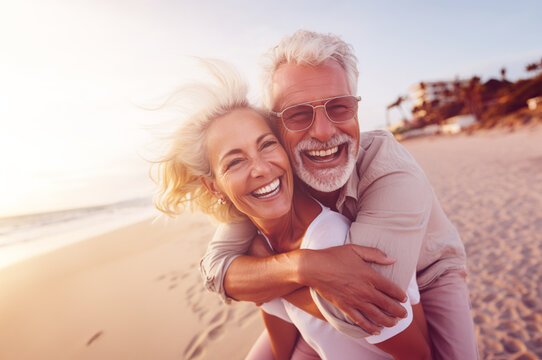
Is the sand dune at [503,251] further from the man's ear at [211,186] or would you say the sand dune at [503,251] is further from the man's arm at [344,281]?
the man's ear at [211,186]

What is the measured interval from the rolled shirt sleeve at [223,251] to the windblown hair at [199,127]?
0.12 m

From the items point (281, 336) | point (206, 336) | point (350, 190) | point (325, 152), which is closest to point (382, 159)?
point (350, 190)

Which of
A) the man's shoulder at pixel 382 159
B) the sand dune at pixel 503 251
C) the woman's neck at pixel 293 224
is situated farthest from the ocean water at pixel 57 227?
the sand dune at pixel 503 251

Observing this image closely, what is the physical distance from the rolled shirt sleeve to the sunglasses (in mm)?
885

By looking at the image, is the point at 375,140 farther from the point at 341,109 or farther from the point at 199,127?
the point at 199,127

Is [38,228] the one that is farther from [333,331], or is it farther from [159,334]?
[333,331]

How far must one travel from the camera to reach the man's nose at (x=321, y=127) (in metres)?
2.06

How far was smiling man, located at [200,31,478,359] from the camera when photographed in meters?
1.47

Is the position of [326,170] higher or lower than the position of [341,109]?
lower

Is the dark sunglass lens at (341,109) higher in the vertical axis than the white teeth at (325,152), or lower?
higher

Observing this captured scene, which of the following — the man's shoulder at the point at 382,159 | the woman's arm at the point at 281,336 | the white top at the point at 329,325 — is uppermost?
the man's shoulder at the point at 382,159

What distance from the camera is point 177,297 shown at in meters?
5.50

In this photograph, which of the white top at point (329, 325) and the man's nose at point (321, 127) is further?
the man's nose at point (321, 127)

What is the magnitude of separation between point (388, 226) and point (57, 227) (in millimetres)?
18441
